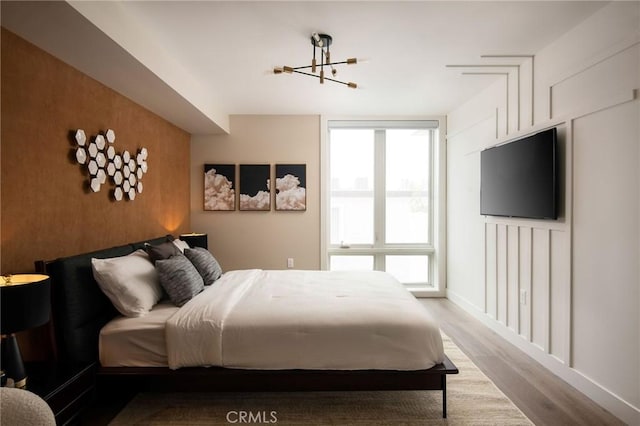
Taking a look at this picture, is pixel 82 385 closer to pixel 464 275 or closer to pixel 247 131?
pixel 247 131

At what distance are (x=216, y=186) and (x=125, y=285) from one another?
8.51 feet

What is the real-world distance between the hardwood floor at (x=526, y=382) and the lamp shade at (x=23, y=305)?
286cm

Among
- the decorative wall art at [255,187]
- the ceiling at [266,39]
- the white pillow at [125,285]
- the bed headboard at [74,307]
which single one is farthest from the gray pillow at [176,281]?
the decorative wall art at [255,187]

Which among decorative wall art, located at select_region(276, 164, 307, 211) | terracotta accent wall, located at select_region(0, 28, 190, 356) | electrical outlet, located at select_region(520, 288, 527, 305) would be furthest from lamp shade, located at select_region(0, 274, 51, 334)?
electrical outlet, located at select_region(520, 288, 527, 305)

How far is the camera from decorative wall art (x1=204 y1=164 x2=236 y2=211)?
181 inches

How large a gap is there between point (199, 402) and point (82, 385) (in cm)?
71

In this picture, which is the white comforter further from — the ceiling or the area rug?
the ceiling

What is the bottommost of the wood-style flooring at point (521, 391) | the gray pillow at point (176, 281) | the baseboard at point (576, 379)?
the wood-style flooring at point (521, 391)

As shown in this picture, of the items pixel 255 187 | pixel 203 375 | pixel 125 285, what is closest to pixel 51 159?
pixel 125 285

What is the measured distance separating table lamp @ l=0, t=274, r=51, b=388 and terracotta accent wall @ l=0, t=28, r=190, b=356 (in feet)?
1.49

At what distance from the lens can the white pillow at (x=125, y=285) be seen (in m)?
2.13

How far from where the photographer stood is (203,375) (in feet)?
6.70

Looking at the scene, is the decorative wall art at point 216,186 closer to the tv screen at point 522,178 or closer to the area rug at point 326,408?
the area rug at point 326,408

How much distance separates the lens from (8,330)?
1459mm
